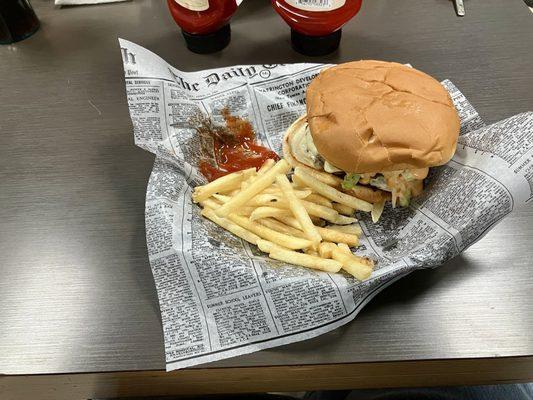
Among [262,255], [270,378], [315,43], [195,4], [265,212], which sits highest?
[195,4]

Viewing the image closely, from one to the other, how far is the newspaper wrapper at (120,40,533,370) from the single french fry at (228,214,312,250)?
6cm

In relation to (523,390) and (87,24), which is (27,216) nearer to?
(87,24)

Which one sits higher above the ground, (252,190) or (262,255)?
(252,190)

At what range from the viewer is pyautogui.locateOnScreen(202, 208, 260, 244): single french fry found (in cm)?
114

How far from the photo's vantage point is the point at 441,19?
1.94 meters

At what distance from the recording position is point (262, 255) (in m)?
1.16

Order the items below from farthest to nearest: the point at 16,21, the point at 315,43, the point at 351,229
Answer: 1. the point at 16,21
2. the point at 315,43
3. the point at 351,229

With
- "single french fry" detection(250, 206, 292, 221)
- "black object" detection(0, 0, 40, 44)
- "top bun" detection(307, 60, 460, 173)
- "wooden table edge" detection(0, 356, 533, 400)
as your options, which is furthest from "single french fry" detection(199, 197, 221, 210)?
"black object" detection(0, 0, 40, 44)

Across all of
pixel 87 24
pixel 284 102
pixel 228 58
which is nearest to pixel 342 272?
pixel 284 102

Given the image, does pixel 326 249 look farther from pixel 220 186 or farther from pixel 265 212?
pixel 220 186

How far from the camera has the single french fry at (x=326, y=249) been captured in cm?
107

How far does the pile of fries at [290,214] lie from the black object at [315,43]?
74 centimetres

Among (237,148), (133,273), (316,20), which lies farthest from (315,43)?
(133,273)

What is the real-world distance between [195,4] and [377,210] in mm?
1036
